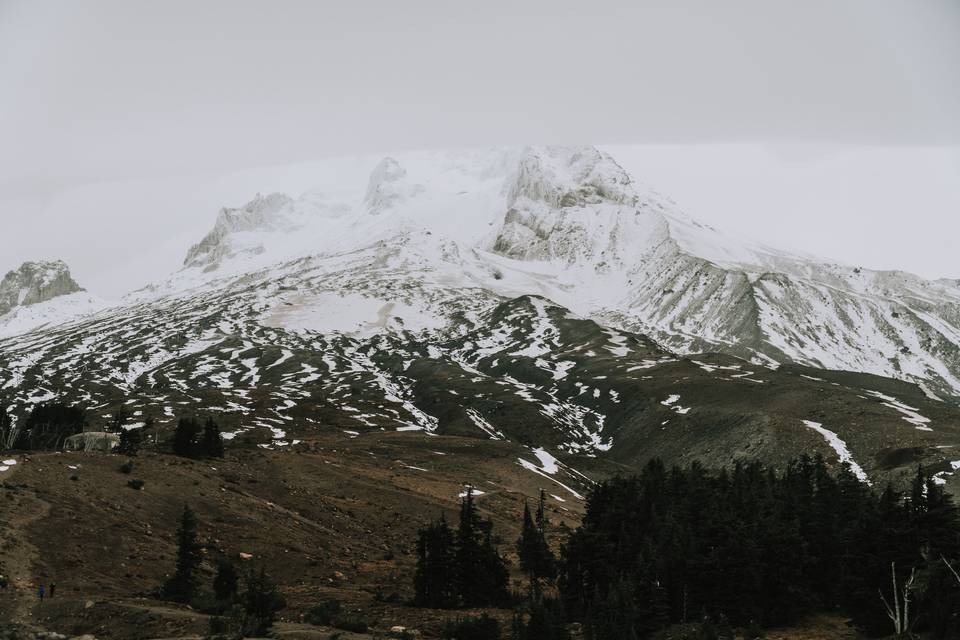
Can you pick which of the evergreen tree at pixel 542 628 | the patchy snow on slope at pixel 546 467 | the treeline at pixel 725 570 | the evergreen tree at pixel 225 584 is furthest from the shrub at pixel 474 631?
the patchy snow on slope at pixel 546 467

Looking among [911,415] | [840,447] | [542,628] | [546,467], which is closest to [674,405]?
[911,415]

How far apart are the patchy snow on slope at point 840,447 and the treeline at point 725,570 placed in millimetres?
51986

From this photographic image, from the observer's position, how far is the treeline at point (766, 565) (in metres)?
39.8

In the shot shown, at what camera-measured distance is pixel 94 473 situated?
5891 cm

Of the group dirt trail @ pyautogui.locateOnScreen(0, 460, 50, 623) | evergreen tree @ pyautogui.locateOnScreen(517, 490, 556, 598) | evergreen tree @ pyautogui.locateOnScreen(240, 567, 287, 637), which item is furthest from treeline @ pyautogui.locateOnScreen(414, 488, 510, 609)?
dirt trail @ pyautogui.locateOnScreen(0, 460, 50, 623)

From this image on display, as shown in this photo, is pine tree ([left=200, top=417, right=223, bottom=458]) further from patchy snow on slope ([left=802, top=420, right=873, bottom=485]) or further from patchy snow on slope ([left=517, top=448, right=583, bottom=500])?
patchy snow on slope ([left=802, top=420, right=873, bottom=485])

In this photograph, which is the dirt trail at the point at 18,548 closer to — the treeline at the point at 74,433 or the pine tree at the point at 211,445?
→ the treeline at the point at 74,433

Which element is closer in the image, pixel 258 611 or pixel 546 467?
pixel 258 611

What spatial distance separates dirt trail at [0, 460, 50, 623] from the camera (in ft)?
117

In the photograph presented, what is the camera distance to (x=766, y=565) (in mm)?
46125

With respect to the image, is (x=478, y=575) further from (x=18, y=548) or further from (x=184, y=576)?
(x=18, y=548)

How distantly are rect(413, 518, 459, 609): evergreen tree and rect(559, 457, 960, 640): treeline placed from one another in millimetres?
7708

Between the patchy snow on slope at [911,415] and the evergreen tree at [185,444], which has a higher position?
the patchy snow on slope at [911,415]

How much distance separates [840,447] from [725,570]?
8196cm
